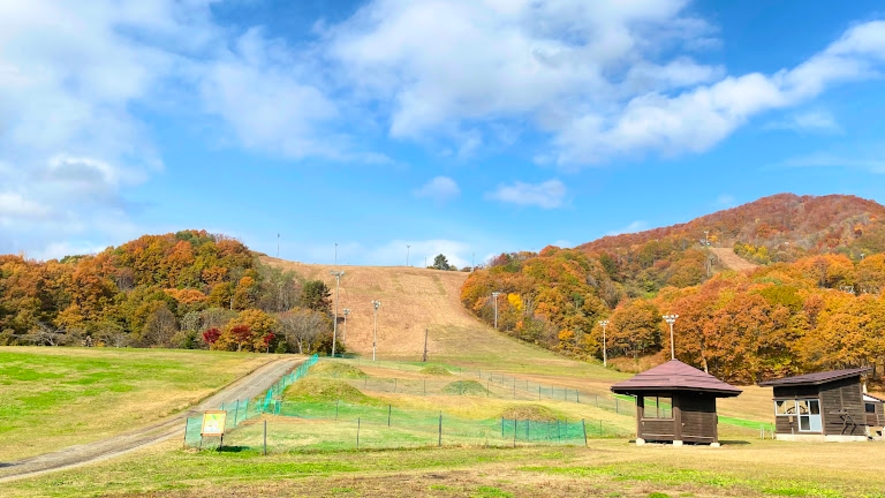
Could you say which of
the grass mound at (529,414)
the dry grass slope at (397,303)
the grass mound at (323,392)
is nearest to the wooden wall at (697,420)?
the grass mound at (529,414)

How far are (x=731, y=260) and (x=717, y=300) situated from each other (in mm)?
84897

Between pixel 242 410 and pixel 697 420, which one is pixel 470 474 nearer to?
pixel 697 420

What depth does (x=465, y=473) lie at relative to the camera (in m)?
18.3

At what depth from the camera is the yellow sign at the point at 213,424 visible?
25.3 m

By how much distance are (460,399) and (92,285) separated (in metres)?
79.9

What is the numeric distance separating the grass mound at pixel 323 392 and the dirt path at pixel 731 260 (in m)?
144

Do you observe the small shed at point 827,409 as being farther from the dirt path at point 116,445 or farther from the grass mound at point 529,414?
the dirt path at point 116,445

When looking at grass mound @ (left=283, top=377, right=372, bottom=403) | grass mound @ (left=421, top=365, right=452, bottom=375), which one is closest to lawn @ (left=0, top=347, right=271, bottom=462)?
grass mound @ (left=283, top=377, right=372, bottom=403)

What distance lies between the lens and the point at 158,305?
10162cm

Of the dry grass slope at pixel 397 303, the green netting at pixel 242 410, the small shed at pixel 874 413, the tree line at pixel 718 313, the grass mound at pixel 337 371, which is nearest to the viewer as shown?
the green netting at pixel 242 410

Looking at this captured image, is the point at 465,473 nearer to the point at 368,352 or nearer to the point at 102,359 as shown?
the point at 102,359

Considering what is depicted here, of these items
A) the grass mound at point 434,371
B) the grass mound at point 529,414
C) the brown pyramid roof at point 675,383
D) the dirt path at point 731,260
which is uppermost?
the dirt path at point 731,260

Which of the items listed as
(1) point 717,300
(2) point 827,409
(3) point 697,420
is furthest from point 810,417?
(1) point 717,300

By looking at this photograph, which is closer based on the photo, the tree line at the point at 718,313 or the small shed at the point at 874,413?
the small shed at the point at 874,413
